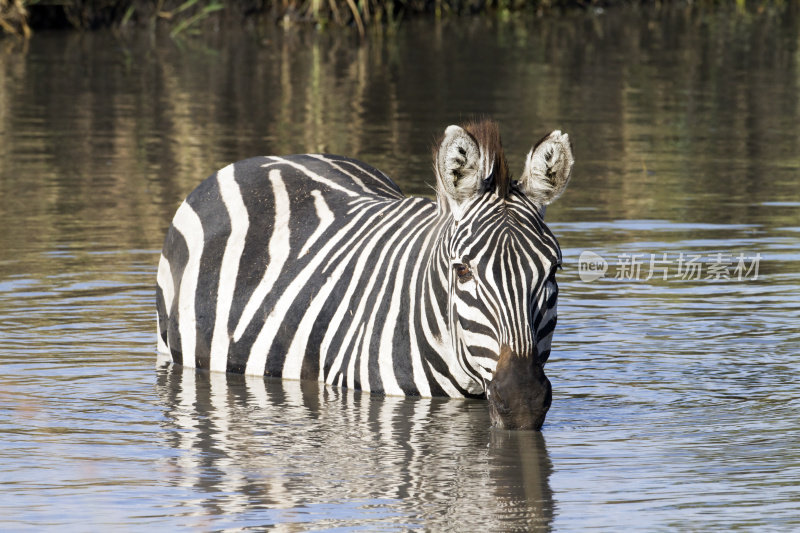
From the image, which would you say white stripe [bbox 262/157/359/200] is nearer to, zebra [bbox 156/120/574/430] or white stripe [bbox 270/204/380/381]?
zebra [bbox 156/120/574/430]

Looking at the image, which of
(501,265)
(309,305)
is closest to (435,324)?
(501,265)

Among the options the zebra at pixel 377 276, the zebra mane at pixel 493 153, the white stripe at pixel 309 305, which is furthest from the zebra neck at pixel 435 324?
the white stripe at pixel 309 305

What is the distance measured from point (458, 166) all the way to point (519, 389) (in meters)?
1.03

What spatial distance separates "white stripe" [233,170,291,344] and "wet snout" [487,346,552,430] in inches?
80.7

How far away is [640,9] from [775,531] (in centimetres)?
3675

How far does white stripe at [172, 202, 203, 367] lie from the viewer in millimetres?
8016

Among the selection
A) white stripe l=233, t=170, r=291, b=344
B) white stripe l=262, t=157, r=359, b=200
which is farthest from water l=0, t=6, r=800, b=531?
white stripe l=262, t=157, r=359, b=200

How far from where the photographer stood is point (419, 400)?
23.1 ft

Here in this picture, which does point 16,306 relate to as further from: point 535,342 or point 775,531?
point 775,531

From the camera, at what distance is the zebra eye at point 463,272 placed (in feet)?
20.3

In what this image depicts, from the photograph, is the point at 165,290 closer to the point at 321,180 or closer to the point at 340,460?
the point at 321,180

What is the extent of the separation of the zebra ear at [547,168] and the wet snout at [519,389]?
0.77 metres

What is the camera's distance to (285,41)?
31609 millimetres

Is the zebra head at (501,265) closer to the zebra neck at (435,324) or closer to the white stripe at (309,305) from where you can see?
the zebra neck at (435,324)
